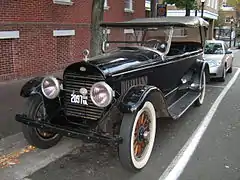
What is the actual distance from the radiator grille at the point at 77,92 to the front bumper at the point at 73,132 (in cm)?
25

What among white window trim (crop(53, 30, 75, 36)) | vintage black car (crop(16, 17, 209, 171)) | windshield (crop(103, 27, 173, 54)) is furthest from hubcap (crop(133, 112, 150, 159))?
white window trim (crop(53, 30, 75, 36))

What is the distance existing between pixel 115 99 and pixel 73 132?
736mm

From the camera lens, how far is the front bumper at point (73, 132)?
12.9 ft

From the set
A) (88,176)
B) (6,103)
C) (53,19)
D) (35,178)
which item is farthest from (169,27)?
(53,19)

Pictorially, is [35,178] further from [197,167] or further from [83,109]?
[197,167]

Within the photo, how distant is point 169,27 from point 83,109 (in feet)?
7.66

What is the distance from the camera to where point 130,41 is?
5953 millimetres

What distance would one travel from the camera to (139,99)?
165 inches

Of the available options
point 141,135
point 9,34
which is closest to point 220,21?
point 9,34

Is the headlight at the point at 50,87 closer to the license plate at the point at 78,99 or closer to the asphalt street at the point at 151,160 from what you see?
the license plate at the point at 78,99

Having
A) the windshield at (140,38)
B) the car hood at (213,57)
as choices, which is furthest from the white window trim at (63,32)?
the windshield at (140,38)

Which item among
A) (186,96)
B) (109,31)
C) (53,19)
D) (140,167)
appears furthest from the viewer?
(53,19)

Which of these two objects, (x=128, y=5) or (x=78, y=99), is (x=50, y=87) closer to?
(x=78, y=99)

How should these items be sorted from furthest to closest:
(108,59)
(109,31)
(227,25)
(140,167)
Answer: (227,25) → (109,31) → (108,59) → (140,167)
